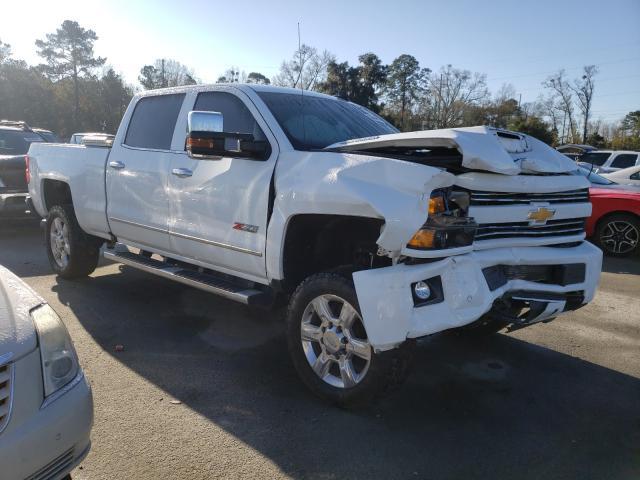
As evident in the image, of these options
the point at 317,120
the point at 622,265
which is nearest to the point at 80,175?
the point at 317,120

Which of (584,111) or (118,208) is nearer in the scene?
(118,208)

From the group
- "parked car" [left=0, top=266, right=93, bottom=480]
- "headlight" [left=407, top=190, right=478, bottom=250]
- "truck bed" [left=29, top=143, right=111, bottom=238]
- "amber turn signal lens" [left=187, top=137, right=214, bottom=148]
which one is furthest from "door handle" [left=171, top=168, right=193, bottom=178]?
"headlight" [left=407, top=190, right=478, bottom=250]

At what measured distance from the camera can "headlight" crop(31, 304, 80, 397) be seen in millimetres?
2131

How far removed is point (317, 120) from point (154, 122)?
69.9 inches

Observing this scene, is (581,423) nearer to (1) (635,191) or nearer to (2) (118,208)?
(2) (118,208)

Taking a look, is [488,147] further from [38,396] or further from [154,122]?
[154,122]

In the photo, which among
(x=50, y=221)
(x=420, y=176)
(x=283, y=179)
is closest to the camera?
(x=420, y=176)

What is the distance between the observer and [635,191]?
891cm

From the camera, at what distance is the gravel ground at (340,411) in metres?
2.81

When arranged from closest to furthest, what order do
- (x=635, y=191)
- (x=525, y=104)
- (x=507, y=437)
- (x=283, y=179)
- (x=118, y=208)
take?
(x=507, y=437)
(x=283, y=179)
(x=118, y=208)
(x=635, y=191)
(x=525, y=104)

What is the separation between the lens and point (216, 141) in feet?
12.0

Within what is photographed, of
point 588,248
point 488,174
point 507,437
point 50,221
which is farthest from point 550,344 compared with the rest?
point 50,221

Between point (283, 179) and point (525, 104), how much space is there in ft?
203

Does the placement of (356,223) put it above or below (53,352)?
above
